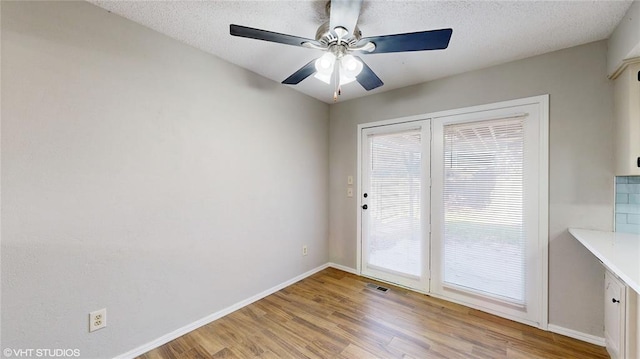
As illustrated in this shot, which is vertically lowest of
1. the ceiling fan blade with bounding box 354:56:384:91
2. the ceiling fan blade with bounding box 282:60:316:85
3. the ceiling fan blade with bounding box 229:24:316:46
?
the ceiling fan blade with bounding box 354:56:384:91

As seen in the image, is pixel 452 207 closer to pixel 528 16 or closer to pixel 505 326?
pixel 505 326

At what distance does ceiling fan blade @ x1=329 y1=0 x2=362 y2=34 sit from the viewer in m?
1.31

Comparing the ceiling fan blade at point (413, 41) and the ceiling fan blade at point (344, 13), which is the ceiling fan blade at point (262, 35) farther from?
the ceiling fan blade at point (413, 41)

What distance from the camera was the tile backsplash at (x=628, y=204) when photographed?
176cm

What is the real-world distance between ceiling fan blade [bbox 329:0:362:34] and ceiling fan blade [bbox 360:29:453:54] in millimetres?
121

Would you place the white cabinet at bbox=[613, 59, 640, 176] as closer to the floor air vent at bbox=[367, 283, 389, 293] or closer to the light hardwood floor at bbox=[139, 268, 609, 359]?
the light hardwood floor at bbox=[139, 268, 609, 359]

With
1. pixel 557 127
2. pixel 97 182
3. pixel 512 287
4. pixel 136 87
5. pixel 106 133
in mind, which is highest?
pixel 136 87

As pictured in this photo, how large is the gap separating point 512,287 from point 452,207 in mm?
838

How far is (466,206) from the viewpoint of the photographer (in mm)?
2416

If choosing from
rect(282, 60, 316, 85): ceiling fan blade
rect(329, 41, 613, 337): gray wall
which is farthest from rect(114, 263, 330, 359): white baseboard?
rect(329, 41, 613, 337): gray wall

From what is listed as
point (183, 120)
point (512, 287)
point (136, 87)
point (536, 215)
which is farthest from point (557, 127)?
point (136, 87)

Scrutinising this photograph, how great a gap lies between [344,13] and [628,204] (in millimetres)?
2433

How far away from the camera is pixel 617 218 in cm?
181

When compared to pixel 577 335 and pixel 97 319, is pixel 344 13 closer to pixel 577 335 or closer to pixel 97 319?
pixel 97 319
